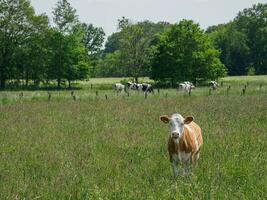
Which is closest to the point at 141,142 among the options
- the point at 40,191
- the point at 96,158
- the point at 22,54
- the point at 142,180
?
the point at 96,158

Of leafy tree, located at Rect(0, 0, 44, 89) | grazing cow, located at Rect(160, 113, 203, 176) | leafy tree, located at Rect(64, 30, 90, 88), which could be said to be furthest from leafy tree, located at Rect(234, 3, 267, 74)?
grazing cow, located at Rect(160, 113, 203, 176)

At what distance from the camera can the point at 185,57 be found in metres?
54.3

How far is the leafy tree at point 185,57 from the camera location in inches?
2125

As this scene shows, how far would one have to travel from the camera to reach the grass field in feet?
22.0

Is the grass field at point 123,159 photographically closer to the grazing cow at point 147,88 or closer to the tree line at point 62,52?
the grazing cow at point 147,88

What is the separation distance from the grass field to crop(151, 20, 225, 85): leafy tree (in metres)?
36.7

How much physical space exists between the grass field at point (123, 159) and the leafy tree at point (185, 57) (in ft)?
120

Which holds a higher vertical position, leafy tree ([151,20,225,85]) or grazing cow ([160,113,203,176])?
leafy tree ([151,20,225,85])

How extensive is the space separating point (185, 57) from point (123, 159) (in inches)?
1798

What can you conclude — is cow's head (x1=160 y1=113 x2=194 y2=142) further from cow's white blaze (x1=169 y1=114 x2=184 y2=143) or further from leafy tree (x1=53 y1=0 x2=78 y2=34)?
leafy tree (x1=53 y1=0 x2=78 y2=34)

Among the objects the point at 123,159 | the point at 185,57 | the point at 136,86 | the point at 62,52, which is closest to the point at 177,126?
the point at 123,159

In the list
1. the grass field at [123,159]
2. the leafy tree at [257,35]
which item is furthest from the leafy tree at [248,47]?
the grass field at [123,159]

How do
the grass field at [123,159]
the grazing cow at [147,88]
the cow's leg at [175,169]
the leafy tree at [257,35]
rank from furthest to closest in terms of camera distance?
the leafy tree at [257,35] < the grazing cow at [147,88] < the cow's leg at [175,169] < the grass field at [123,159]

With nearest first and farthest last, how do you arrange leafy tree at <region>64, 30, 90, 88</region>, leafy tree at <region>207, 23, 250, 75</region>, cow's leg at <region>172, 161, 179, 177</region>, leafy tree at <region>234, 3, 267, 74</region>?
cow's leg at <region>172, 161, 179, 177</region> < leafy tree at <region>64, 30, 90, 88</region> < leafy tree at <region>234, 3, 267, 74</region> < leafy tree at <region>207, 23, 250, 75</region>
